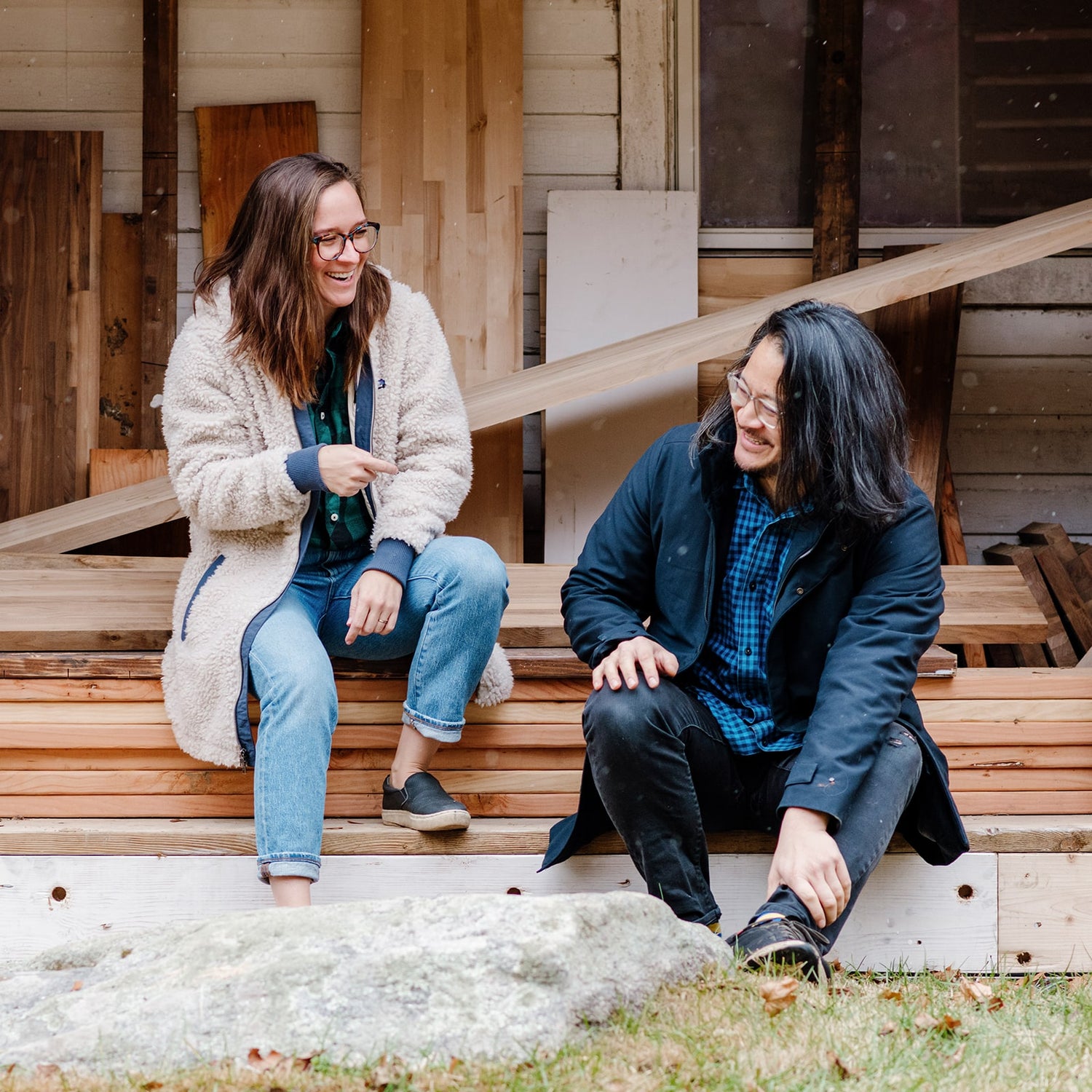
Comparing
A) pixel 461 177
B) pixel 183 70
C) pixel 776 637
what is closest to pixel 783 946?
pixel 776 637

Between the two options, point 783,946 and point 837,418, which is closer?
point 783,946

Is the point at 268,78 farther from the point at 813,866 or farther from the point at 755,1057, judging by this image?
the point at 755,1057

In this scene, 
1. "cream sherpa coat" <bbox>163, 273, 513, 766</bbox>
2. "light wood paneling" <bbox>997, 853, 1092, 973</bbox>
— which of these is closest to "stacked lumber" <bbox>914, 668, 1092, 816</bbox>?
"light wood paneling" <bbox>997, 853, 1092, 973</bbox>

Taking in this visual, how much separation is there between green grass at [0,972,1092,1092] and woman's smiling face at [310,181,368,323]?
1425 mm

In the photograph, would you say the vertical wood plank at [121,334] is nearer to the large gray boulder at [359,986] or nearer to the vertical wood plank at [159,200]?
the vertical wood plank at [159,200]

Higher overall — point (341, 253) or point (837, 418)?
point (341, 253)

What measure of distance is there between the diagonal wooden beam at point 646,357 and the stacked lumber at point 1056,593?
100 cm

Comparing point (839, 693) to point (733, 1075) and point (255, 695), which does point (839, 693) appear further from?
point (255, 695)

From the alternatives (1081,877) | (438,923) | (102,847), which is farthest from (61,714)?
(1081,877)

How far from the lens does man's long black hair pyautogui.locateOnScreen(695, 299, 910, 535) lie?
1984 mm

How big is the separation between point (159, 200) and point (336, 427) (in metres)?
1.92

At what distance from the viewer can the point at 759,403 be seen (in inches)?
78.7

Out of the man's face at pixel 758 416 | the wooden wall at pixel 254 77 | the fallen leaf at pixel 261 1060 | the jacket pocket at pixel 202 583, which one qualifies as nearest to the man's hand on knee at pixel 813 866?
the man's face at pixel 758 416

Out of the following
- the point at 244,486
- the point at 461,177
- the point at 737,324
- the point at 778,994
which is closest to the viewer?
the point at 778,994
